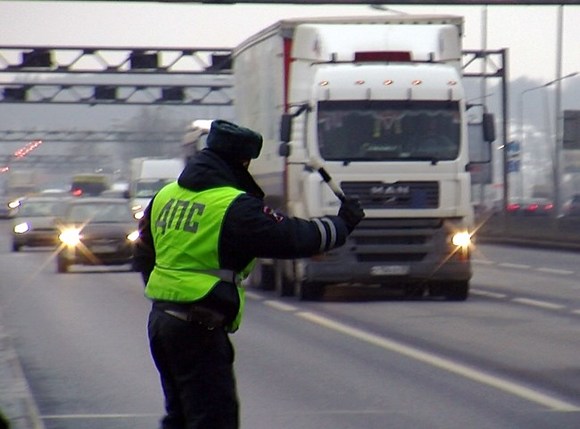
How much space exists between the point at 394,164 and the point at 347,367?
25.4 feet

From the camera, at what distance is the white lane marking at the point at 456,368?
11516mm

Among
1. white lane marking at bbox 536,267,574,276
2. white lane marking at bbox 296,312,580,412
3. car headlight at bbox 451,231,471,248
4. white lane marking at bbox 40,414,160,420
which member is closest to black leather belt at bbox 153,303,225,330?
white lane marking at bbox 40,414,160,420

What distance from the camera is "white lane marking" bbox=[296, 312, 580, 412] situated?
453 inches

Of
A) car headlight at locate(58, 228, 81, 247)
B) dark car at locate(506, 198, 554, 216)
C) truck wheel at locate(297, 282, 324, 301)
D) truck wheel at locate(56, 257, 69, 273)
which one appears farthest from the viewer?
dark car at locate(506, 198, 554, 216)

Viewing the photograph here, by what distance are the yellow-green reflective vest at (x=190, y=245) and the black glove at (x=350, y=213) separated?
16.6 inches

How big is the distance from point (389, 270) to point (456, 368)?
27.2 feet

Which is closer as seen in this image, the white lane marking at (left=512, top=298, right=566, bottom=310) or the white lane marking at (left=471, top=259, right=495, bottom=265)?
the white lane marking at (left=512, top=298, right=566, bottom=310)

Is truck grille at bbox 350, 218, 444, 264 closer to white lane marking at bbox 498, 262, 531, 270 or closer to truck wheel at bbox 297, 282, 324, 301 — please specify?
truck wheel at bbox 297, 282, 324, 301

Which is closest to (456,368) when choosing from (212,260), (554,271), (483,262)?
(212,260)

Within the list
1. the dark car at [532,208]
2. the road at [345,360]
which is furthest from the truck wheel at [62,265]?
the dark car at [532,208]

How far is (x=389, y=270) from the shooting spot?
22.1 m

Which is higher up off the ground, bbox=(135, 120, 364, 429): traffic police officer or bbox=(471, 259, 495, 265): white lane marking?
bbox=(135, 120, 364, 429): traffic police officer

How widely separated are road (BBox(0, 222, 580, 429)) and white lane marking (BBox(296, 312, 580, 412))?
0.02 m

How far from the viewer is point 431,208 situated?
2186 cm
